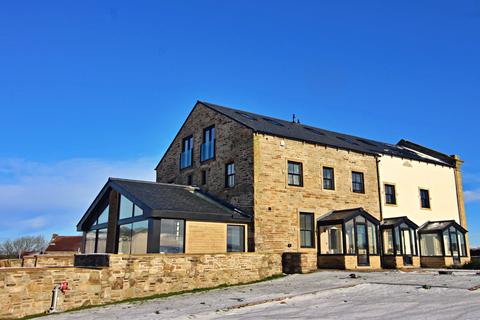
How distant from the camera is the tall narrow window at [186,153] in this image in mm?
26531

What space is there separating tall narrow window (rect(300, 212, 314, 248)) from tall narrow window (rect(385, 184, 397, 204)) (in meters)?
6.43

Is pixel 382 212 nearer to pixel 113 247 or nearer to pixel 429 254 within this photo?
pixel 429 254

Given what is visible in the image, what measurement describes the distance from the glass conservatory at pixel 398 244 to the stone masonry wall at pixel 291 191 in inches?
56.2

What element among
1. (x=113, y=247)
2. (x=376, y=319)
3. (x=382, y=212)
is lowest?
(x=376, y=319)

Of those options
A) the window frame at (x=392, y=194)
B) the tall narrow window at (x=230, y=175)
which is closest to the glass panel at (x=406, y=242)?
the window frame at (x=392, y=194)

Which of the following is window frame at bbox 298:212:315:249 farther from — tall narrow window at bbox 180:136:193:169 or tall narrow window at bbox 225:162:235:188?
tall narrow window at bbox 180:136:193:169

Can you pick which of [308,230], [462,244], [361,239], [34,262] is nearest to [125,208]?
[34,262]

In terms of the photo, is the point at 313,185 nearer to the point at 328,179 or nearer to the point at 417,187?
the point at 328,179

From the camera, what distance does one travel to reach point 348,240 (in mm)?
20875

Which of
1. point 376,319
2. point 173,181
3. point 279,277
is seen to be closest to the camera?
point 376,319

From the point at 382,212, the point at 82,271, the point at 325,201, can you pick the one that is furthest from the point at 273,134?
the point at 82,271

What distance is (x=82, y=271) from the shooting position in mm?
13547

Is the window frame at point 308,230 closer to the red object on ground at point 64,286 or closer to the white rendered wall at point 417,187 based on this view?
the white rendered wall at point 417,187

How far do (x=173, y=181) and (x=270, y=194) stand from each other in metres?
9.05
